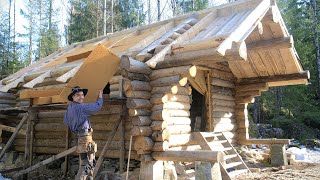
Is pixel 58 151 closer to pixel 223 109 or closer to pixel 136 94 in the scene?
pixel 136 94

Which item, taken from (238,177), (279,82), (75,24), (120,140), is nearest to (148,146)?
(120,140)

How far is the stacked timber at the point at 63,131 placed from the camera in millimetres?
8352

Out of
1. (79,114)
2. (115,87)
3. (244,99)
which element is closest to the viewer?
(79,114)

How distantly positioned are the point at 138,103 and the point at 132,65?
2.75 feet

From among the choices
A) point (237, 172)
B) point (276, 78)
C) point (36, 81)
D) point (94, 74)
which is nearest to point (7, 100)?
point (36, 81)

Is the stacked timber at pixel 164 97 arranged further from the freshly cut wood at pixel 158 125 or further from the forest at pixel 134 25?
the forest at pixel 134 25

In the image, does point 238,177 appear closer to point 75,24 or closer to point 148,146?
point 148,146

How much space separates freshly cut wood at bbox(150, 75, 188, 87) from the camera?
6.88 meters

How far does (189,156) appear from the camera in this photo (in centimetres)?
657

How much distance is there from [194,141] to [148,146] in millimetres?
1418

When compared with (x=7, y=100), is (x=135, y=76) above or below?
above

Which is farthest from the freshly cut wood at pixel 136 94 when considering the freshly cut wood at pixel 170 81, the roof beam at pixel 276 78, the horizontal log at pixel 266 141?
the roof beam at pixel 276 78

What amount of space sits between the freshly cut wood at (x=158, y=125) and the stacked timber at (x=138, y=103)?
92 millimetres

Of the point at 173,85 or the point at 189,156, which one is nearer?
the point at 189,156
